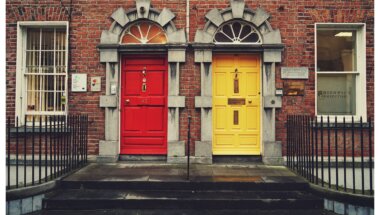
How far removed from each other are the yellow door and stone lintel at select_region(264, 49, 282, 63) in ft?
0.90

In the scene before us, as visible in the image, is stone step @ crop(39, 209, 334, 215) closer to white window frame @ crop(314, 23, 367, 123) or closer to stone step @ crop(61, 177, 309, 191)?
stone step @ crop(61, 177, 309, 191)

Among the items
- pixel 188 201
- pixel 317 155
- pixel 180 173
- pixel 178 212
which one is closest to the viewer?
pixel 178 212

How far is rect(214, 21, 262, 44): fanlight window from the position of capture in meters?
7.82

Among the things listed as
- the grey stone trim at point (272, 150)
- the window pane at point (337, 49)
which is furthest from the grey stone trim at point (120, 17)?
the window pane at point (337, 49)

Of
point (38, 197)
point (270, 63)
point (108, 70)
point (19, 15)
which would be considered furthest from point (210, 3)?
point (38, 197)

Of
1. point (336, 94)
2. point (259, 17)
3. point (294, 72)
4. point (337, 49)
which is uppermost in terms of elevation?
point (259, 17)

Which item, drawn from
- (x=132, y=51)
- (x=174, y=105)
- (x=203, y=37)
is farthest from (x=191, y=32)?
(x=174, y=105)

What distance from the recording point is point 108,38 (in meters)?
7.75

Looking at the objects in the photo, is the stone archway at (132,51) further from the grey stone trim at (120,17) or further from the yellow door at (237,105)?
the yellow door at (237,105)

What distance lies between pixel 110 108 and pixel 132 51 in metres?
1.46

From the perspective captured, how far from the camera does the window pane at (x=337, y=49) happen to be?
7.96 metres

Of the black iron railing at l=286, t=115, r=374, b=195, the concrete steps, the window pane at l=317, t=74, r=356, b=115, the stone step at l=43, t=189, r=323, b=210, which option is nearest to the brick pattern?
the window pane at l=317, t=74, r=356, b=115

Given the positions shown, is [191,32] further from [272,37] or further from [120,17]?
[272,37]

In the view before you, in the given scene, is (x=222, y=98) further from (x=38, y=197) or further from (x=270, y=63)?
(x=38, y=197)
